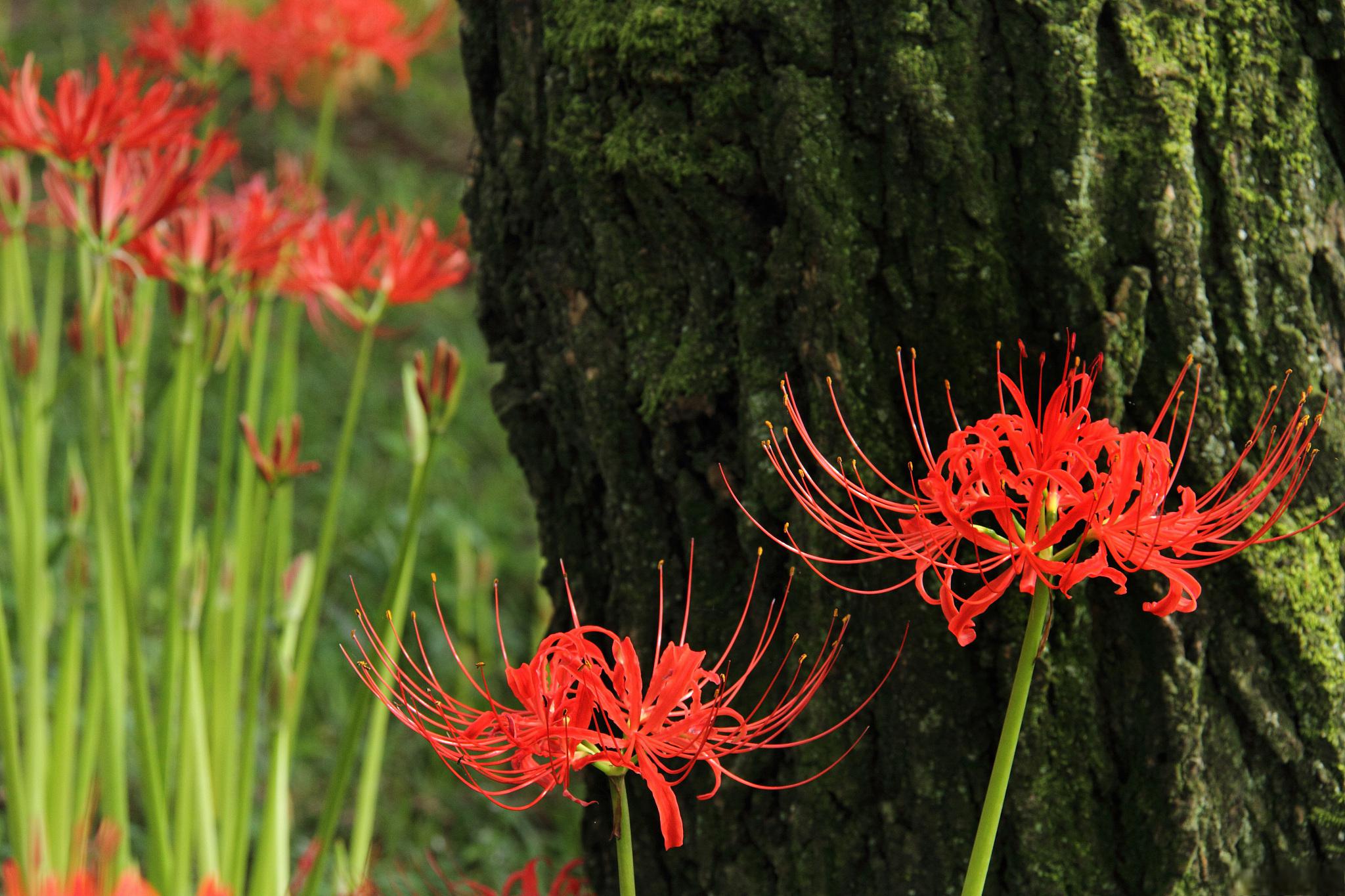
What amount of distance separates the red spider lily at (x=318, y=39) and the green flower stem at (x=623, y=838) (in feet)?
4.50

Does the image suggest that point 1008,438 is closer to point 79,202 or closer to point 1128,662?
point 1128,662

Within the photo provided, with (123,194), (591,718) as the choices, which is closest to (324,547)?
(123,194)

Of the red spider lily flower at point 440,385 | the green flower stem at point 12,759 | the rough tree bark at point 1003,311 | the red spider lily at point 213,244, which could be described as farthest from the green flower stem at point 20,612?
the rough tree bark at point 1003,311

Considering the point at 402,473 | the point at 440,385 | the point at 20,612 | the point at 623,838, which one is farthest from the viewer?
the point at 402,473

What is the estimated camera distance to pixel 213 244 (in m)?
1.05

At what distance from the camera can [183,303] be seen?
3.68ft

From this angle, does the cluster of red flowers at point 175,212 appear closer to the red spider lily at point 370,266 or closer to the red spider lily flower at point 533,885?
the red spider lily at point 370,266

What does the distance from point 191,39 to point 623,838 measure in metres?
1.42

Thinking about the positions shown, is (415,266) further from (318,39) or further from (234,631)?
(318,39)

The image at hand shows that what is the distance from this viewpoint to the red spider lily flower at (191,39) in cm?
159

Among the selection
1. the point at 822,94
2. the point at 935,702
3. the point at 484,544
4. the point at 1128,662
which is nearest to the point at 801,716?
the point at 935,702

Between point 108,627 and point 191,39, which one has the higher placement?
point 191,39

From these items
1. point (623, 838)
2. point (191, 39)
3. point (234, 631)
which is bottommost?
point (623, 838)

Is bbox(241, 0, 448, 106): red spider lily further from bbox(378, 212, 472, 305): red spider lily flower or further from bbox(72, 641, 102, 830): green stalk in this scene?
bbox(72, 641, 102, 830): green stalk
